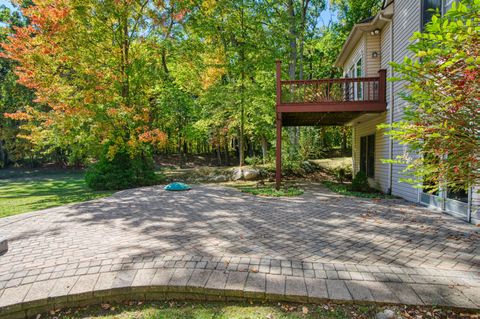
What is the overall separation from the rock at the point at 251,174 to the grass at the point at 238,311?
10.3m

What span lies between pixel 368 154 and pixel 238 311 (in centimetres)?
1011

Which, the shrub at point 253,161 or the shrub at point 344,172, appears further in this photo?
the shrub at point 253,161

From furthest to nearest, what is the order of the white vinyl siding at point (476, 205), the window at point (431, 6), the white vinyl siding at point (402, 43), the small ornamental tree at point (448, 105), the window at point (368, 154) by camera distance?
the window at point (368, 154)
the white vinyl siding at point (402, 43)
the window at point (431, 6)
the white vinyl siding at point (476, 205)
the small ornamental tree at point (448, 105)

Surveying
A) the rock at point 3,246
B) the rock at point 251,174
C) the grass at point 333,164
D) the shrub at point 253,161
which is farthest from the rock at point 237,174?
the rock at point 3,246

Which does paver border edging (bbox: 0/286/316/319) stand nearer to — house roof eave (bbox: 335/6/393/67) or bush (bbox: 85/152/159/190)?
bush (bbox: 85/152/159/190)

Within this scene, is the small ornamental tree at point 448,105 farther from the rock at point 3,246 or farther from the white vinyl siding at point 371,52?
the white vinyl siding at point 371,52

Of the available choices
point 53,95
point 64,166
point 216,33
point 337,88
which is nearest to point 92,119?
point 53,95

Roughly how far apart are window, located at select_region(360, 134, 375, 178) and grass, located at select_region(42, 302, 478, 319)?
8.39m

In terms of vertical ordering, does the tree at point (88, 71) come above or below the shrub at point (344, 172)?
above

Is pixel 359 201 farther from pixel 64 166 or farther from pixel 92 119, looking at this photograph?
pixel 64 166

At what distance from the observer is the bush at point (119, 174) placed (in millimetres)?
10961

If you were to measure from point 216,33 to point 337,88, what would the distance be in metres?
6.96

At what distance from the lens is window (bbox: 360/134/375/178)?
10.4 metres

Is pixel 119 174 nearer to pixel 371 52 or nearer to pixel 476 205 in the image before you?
pixel 371 52
